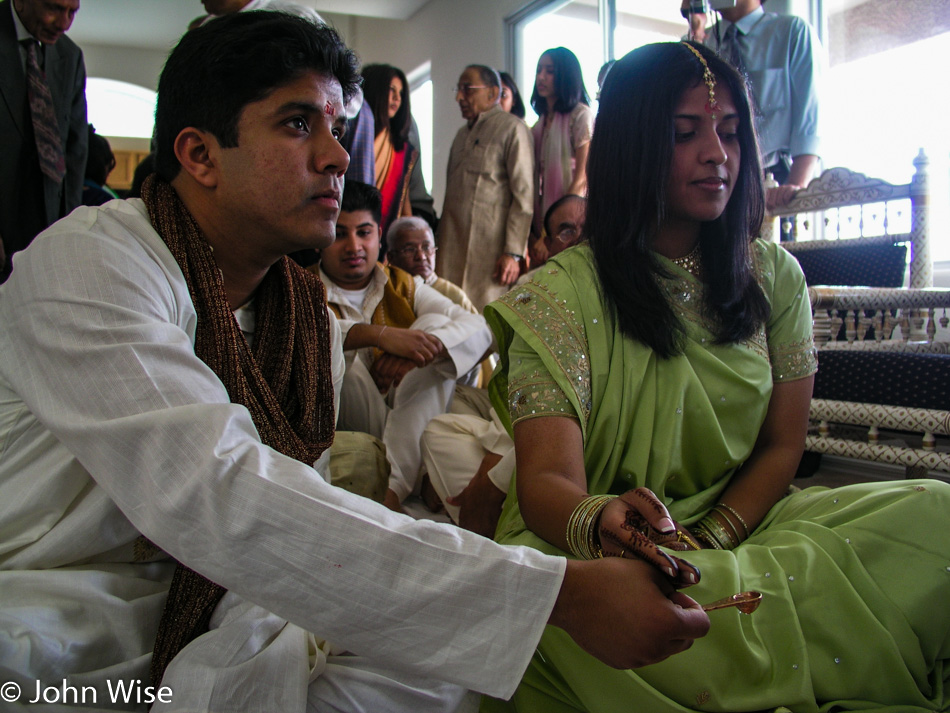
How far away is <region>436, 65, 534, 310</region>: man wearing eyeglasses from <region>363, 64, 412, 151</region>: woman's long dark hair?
543mm

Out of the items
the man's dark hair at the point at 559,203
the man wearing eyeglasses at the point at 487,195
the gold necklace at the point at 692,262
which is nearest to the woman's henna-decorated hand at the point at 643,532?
the gold necklace at the point at 692,262

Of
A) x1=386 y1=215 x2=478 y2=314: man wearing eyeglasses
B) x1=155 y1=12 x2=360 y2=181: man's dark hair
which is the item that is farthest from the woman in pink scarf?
x1=155 y1=12 x2=360 y2=181: man's dark hair

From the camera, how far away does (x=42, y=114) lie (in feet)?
10.8

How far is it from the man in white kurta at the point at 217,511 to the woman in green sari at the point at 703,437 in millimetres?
300

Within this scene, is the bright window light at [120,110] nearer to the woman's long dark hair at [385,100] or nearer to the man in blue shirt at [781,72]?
the woman's long dark hair at [385,100]

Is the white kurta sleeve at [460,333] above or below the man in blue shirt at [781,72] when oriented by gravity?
below

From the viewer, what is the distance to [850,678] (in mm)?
1104

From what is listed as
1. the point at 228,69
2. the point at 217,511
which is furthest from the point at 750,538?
the point at 228,69

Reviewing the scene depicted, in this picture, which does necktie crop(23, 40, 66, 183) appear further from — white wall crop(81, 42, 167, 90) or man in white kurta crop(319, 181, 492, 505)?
white wall crop(81, 42, 167, 90)

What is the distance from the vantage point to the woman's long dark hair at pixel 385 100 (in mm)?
4133

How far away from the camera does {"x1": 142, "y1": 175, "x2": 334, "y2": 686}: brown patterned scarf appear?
1089mm

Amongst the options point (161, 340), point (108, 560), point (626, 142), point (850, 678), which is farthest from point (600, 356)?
point (108, 560)

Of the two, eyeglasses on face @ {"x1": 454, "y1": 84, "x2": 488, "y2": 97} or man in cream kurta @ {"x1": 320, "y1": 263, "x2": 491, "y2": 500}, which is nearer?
man in cream kurta @ {"x1": 320, "y1": 263, "x2": 491, "y2": 500}

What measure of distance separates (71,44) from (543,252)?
2.59 metres
